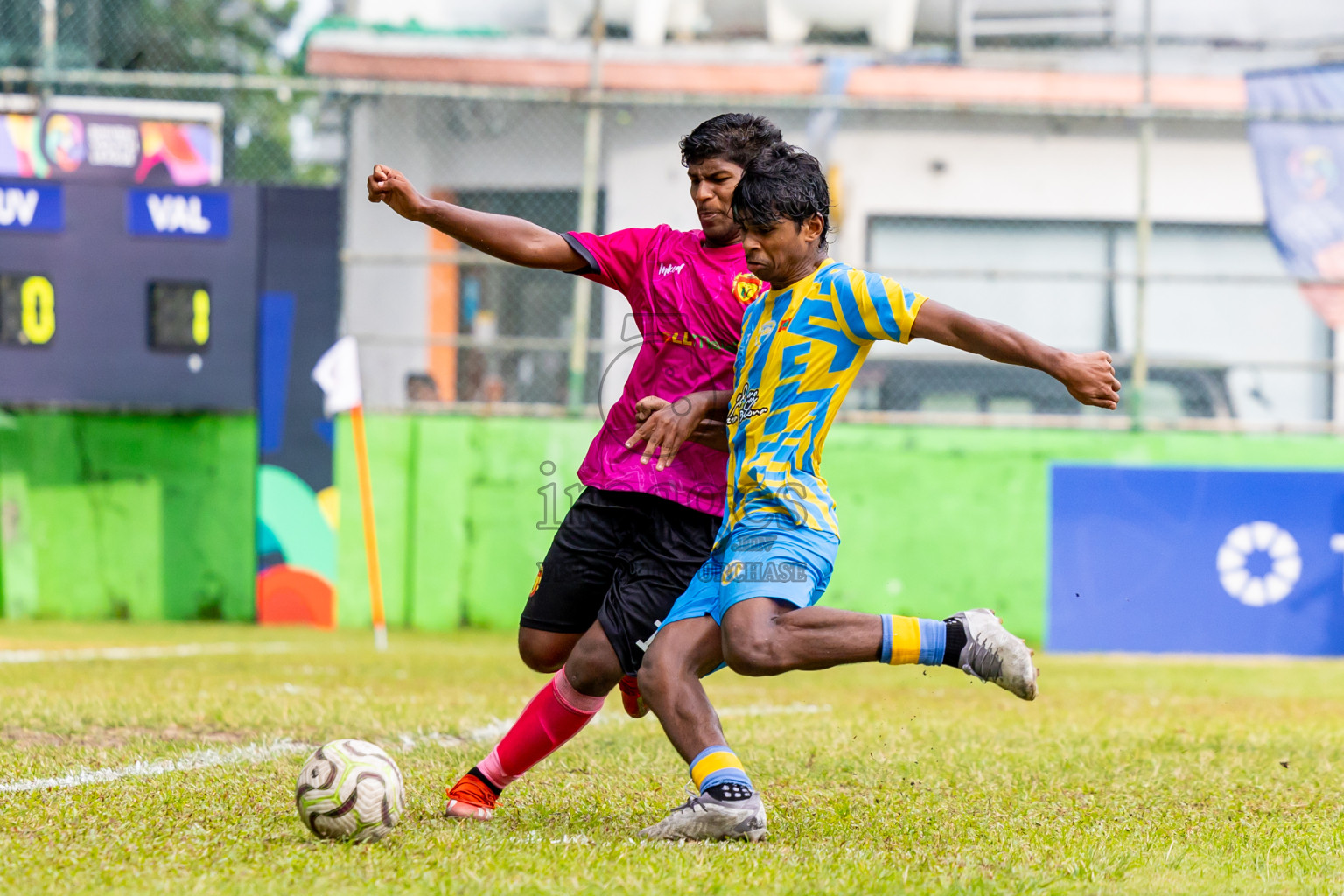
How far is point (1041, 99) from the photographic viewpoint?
14805 millimetres

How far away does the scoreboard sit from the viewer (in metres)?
11.7

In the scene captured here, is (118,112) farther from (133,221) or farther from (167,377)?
(167,377)

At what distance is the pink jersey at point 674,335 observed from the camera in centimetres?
438

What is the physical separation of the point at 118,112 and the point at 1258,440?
9.99m

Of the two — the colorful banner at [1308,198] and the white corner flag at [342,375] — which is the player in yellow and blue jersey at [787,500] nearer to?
the white corner flag at [342,375]

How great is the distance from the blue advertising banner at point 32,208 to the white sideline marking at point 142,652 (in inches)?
133

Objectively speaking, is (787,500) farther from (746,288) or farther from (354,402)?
(354,402)

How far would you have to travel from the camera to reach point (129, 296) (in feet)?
38.6

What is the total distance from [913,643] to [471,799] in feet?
4.41

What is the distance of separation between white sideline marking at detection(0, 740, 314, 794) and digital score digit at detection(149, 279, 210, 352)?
22.6ft

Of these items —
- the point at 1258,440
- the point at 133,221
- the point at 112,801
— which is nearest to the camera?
the point at 112,801

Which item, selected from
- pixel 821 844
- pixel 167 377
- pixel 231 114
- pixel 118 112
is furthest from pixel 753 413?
pixel 231 114

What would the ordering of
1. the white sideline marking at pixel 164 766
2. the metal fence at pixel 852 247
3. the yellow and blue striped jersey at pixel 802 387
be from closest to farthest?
the yellow and blue striped jersey at pixel 802 387, the white sideline marking at pixel 164 766, the metal fence at pixel 852 247

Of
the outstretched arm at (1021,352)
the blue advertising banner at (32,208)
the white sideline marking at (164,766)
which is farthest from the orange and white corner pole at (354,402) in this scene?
the outstretched arm at (1021,352)
